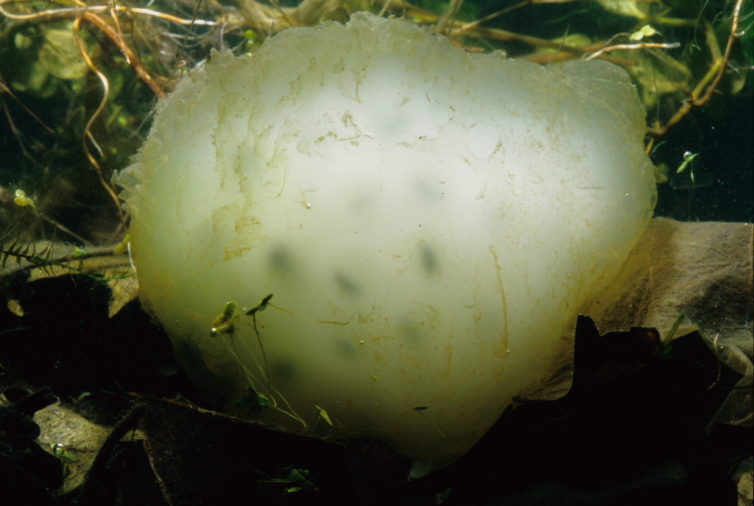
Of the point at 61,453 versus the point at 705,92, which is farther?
the point at 705,92

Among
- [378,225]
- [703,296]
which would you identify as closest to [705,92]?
[703,296]

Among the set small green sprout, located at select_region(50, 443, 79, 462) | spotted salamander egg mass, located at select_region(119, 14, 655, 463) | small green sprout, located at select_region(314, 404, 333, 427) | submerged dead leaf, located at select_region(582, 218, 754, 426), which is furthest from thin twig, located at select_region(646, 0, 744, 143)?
small green sprout, located at select_region(50, 443, 79, 462)

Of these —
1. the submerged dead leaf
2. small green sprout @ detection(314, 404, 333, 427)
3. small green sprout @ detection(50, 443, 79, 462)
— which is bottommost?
small green sprout @ detection(50, 443, 79, 462)

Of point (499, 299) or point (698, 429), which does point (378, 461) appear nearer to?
point (499, 299)

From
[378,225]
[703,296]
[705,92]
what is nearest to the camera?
[378,225]

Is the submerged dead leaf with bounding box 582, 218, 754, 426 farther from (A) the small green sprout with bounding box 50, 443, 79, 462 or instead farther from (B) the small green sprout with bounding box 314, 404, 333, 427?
(A) the small green sprout with bounding box 50, 443, 79, 462

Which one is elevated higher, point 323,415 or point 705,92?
point 705,92

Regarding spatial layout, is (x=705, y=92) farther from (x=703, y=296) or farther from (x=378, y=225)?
(x=378, y=225)

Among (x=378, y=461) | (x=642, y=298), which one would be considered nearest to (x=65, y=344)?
(x=378, y=461)

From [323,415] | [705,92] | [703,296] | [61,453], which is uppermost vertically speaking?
[705,92]
